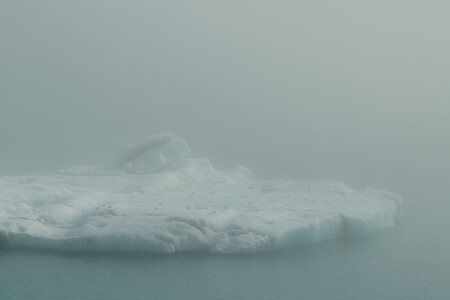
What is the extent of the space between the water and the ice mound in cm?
47

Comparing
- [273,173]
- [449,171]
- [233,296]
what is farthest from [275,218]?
[449,171]

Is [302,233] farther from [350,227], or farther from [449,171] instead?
[449,171]

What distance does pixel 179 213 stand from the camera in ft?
83.8

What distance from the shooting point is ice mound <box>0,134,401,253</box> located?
2436 centimetres

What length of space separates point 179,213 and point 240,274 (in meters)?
3.84

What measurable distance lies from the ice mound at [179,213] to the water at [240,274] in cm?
47

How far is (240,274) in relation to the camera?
2281 centimetres

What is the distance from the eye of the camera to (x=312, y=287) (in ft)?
72.6

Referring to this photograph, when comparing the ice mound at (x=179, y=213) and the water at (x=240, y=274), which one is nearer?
the water at (x=240, y=274)

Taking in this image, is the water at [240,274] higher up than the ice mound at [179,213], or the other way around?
the ice mound at [179,213]

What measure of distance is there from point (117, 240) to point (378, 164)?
113 feet

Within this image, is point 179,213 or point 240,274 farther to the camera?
point 179,213

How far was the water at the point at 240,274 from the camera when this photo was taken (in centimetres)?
2161

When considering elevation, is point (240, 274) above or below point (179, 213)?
below
